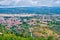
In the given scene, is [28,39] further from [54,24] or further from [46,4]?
[46,4]

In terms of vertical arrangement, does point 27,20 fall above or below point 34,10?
below

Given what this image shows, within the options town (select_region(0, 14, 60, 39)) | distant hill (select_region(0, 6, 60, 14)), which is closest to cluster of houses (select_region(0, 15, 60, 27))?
town (select_region(0, 14, 60, 39))

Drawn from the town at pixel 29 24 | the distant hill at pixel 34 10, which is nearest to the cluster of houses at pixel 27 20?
the town at pixel 29 24

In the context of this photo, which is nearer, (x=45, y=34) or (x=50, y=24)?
(x=45, y=34)

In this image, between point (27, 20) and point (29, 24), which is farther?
point (27, 20)

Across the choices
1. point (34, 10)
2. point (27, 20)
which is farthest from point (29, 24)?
point (34, 10)

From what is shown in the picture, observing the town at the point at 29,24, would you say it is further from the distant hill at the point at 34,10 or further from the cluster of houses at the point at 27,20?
the distant hill at the point at 34,10

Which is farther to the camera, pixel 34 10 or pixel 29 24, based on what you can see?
pixel 34 10

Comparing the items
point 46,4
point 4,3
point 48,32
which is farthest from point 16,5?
point 48,32

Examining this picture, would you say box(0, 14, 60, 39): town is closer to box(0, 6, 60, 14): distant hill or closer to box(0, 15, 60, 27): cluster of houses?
box(0, 15, 60, 27): cluster of houses

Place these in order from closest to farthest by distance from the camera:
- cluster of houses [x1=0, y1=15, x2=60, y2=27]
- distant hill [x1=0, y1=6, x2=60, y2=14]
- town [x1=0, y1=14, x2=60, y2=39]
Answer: town [x1=0, y1=14, x2=60, y2=39]
cluster of houses [x1=0, y1=15, x2=60, y2=27]
distant hill [x1=0, y1=6, x2=60, y2=14]

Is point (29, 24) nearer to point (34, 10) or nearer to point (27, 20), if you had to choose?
point (27, 20)
